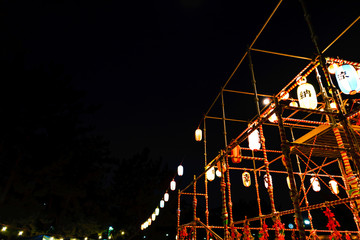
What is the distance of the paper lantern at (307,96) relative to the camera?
698cm

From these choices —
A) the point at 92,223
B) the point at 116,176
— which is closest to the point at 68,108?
the point at 92,223

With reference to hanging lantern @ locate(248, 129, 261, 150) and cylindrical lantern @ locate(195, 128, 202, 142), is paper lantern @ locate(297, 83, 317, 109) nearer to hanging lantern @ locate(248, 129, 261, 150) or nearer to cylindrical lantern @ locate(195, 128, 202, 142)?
hanging lantern @ locate(248, 129, 261, 150)

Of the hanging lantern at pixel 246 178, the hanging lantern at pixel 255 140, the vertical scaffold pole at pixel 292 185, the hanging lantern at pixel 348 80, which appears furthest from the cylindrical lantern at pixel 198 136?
the vertical scaffold pole at pixel 292 185

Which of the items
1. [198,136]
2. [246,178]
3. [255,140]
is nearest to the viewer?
[255,140]

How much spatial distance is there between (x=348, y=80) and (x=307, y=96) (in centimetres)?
109

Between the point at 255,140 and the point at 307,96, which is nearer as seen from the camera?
the point at 307,96

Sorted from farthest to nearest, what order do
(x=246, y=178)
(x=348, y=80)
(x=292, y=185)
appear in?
(x=246, y=178) < (x=348, y=80) < (x=292, y=185)

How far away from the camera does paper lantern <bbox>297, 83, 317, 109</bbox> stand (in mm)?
6984

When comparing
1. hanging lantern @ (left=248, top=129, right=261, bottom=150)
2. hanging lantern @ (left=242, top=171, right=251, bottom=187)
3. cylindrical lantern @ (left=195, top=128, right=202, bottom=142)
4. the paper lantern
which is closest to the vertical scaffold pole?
the paper lantern

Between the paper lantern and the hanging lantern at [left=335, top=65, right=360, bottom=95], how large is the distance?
72 centimetres

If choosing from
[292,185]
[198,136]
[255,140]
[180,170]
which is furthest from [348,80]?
[180,170]

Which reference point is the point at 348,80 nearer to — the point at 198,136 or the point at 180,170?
the point at 198,136

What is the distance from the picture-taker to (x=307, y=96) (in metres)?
7.04

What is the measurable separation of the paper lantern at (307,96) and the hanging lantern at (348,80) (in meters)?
0.72
